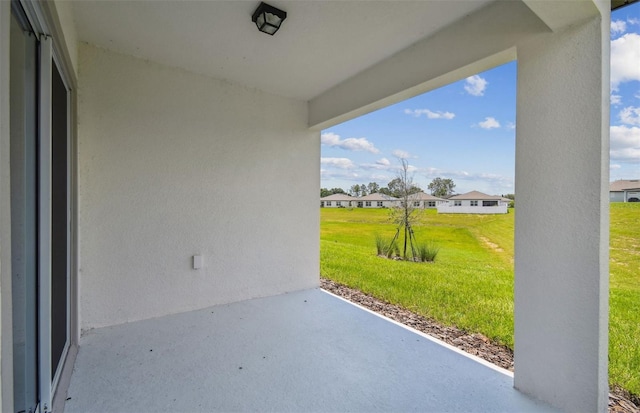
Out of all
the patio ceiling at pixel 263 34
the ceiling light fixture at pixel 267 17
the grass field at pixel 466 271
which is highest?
the patio ceiling at pixel 263 34

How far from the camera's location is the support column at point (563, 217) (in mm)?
1500

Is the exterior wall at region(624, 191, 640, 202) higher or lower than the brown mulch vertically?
higher

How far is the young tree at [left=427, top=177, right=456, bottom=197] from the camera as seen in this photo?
5410 millimetres

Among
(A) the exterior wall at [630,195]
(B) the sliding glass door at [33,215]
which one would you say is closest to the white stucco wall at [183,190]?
(B) the sliding glass door at [33,215]

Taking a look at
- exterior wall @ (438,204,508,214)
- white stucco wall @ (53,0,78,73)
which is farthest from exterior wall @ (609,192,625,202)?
white stucco wall @ (53,0,78,73)

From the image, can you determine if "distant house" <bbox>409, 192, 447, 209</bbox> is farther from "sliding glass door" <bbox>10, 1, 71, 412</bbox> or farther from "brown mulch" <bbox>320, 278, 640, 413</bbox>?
"sliding glass door" <bbox>10, 1, 71, 412</bbox>

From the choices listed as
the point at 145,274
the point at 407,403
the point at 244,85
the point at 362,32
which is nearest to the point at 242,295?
the point at 145,274

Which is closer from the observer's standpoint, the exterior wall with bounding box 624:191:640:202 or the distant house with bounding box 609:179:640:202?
the distant house with bounding box 609:179:640:202

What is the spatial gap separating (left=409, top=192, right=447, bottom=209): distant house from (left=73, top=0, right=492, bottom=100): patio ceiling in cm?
330

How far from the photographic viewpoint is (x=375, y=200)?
6.32 meters

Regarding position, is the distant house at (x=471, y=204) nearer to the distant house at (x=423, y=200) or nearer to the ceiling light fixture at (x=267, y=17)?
the distant house at (x=423, y=200)

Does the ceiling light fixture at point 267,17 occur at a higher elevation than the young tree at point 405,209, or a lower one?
higher

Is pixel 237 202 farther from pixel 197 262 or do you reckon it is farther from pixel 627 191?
pixel 627 191

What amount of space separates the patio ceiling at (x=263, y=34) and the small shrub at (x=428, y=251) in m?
3.72
